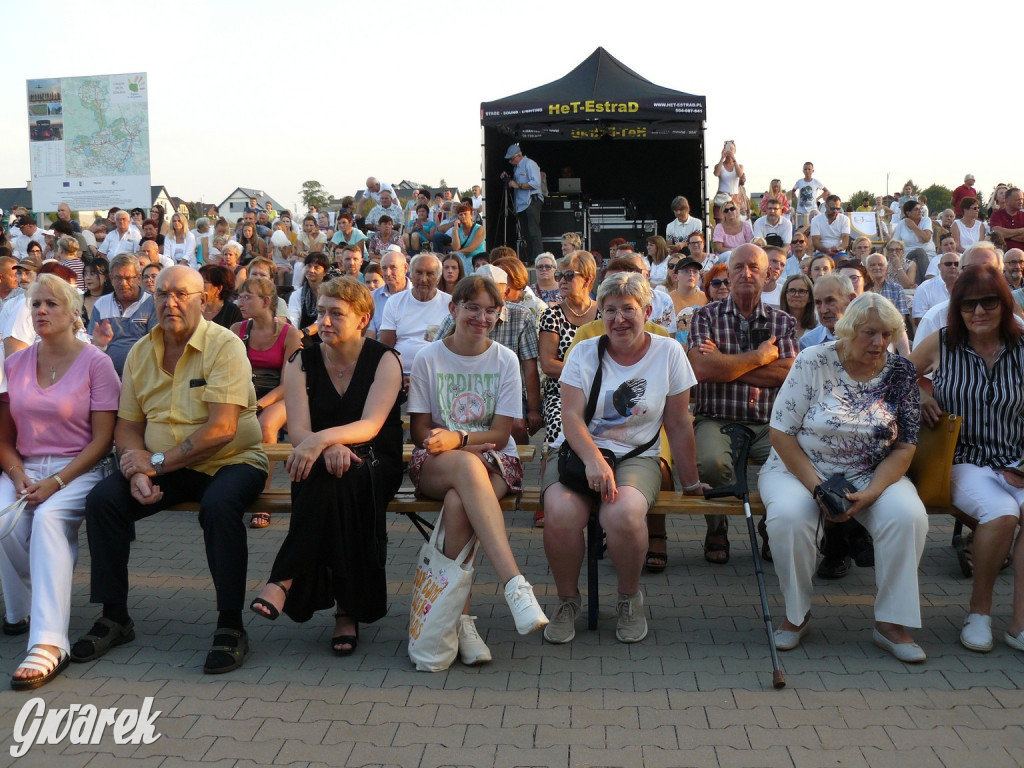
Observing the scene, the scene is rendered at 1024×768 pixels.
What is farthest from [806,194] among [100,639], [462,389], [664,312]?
[100,639]

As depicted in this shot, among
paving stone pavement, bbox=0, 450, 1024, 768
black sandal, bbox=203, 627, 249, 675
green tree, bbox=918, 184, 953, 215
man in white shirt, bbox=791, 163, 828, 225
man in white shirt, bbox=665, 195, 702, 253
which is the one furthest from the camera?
green tree, bbox=918, 184, 953, 215

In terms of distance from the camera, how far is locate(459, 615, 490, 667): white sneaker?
3859 millimetres

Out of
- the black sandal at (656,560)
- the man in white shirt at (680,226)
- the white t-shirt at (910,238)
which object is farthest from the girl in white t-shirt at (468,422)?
the man in white shirt at (680,226)

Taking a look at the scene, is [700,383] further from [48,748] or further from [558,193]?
[558,193]

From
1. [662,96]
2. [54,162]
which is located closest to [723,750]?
[662,96]

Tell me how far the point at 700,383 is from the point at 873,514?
1.44 metres

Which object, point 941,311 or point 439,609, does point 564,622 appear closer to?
point 439,609

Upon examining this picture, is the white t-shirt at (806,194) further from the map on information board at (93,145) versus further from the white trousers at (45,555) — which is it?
the white trousers at (45,555)

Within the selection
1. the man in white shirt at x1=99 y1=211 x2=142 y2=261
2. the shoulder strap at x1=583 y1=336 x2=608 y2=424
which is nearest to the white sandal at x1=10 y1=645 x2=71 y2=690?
the shoulder strap at x1=583 y1=336 x2=608 y2=424

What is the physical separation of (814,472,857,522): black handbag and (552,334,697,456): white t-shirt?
29.7 inches

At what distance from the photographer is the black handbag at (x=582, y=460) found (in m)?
4.14

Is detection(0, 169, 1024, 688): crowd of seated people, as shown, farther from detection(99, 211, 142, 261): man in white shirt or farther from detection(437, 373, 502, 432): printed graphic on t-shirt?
detection(99, 211, 142, 261): man in white shirt

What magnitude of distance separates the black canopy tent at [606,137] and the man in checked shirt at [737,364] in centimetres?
1029

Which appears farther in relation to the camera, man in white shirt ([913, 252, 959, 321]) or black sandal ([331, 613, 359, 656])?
man in white shirt ([913, 252, 959, 321])
